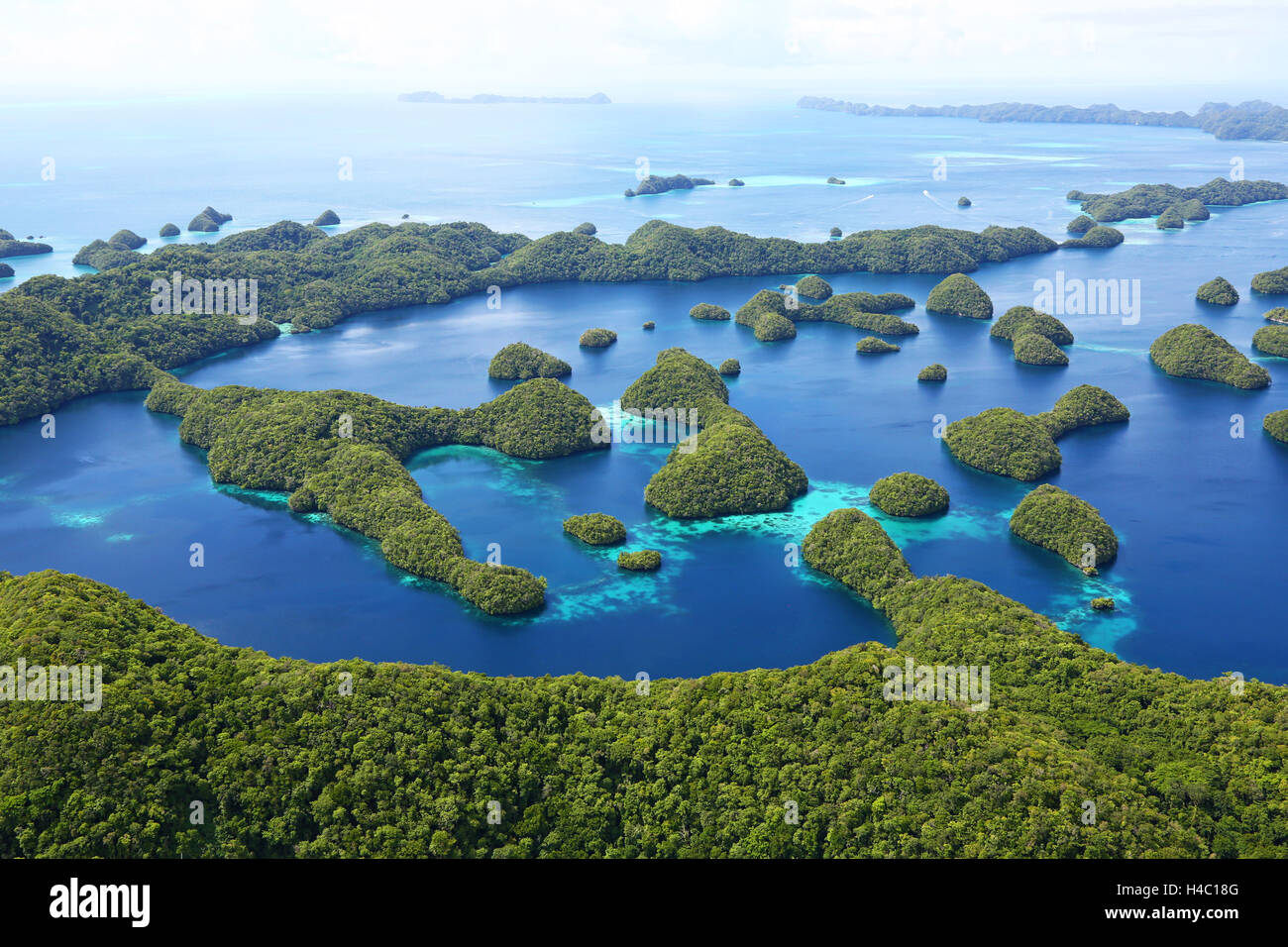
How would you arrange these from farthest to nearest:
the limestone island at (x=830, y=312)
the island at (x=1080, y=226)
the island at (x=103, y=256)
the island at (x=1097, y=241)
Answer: the island at (x=1080, y=226) < the island at (x=1097, y=241) < the island at (x=103, y=256) < the limestone island at (x=830, y=312)

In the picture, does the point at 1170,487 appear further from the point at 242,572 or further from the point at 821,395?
the point at 242,572

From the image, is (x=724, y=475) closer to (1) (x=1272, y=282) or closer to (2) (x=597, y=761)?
(2) (x=597, y=761)

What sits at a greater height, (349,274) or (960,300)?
(349,274)

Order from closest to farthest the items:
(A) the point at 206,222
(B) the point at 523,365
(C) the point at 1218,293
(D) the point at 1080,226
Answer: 1. (B) the point at 523,365
2. (C) the point at 1218,293
3. (D) the point at 1080,226
4. (A) the point at 206,222

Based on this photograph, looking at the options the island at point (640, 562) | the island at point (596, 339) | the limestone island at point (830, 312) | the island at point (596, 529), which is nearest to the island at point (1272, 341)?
the limestone island at point (830, 312)

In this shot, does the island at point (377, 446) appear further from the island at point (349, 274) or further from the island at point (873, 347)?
the island at point (873, 347)

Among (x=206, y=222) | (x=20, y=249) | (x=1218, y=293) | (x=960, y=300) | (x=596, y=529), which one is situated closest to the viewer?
(x=596, y=529)

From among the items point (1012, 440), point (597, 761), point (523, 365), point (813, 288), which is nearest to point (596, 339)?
point (523, 365)
